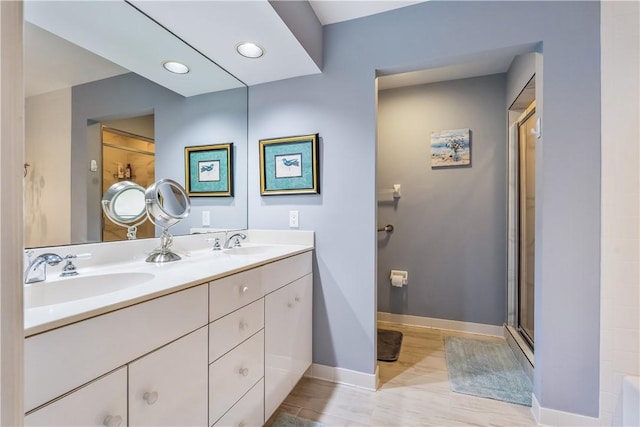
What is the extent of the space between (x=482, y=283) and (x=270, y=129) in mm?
2299

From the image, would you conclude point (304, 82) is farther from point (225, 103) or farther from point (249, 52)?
point (225, 103)

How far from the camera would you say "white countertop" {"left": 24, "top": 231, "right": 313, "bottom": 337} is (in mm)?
613

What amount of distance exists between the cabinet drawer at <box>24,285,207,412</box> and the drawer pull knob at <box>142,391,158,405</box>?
4.7 inches

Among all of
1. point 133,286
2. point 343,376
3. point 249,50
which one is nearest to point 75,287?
point 133,286

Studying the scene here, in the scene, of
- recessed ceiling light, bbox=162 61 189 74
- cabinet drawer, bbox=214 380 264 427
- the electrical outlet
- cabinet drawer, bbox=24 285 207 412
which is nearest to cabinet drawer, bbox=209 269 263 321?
cabinet drawer, bbox=24 285 207 412

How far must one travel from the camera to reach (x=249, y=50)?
5.55 ft

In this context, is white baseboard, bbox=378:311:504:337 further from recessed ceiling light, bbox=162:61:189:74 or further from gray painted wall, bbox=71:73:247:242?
recessed ceiling light, bbox=162:61:189:74

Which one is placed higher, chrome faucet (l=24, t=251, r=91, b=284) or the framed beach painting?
the framed beach painting

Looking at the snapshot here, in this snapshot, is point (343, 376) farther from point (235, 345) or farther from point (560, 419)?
point (560, 419)

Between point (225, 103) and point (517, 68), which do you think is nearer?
point (225, 103)

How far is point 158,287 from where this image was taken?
865 millimetres

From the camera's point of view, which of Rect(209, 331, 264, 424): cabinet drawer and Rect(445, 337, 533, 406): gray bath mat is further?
Rect(445, 337, 533, 406): gray bath mat

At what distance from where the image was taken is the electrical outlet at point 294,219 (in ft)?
6.59

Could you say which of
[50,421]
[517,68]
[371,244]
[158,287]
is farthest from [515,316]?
[50,421]
